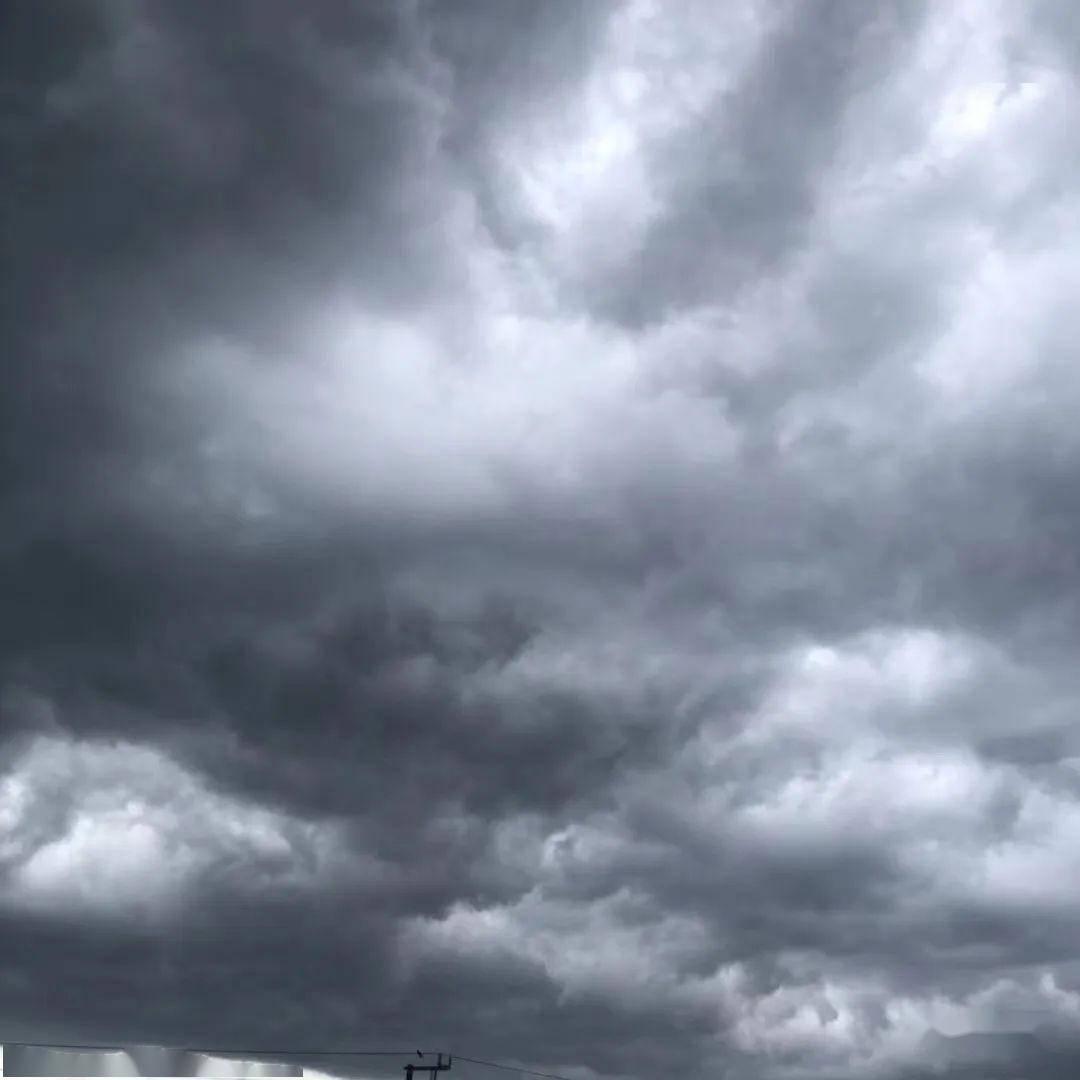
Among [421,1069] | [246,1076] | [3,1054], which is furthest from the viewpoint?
[421,1069]

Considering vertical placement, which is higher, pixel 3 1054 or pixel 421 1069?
Result: pixel 421 1069

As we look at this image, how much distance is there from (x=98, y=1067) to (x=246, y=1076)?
508 inches

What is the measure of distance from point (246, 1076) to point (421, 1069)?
69.2 m

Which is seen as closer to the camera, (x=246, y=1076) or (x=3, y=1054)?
(x=3, y=1054)

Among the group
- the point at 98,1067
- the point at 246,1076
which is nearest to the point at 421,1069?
the point at 246,1076

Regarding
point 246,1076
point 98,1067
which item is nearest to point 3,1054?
point 98,1067

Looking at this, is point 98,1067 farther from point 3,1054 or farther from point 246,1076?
point 246,1076

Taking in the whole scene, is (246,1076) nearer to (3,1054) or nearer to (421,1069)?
(3,1054)

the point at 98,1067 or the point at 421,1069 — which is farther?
the point at 421,1069

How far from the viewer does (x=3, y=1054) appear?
65.4m

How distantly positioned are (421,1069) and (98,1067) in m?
81.5

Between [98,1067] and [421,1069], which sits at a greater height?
[421,1069]

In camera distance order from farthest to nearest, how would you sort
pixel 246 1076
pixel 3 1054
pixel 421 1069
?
pixel 421 1069, pixel 246 1076, pixel 3 1054

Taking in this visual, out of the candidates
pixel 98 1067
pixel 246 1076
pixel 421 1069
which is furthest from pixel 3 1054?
pixel 421 1069
